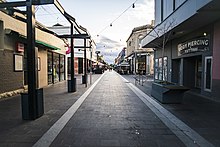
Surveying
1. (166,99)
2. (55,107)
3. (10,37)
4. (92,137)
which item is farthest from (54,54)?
(92,137)

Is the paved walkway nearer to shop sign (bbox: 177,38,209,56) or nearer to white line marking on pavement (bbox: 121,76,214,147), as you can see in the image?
white line marking on pavement (bbox: 121,76,214,147)

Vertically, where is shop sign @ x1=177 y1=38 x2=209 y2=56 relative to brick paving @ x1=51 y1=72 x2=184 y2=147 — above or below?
above

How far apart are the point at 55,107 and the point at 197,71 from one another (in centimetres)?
1046

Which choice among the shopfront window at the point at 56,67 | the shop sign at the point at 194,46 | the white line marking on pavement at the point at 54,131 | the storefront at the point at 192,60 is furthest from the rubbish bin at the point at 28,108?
the shopfront window at the point at 56,67

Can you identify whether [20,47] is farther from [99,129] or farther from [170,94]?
[170,94]

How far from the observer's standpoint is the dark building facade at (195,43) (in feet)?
26.8

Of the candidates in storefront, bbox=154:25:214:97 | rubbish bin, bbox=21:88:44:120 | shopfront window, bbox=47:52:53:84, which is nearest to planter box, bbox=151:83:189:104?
storefront, bbox=154:25:214:97

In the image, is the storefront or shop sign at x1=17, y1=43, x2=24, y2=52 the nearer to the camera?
the storefront

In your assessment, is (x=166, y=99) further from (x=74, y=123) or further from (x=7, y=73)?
(x=7, y=73)

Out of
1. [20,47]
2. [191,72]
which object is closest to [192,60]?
[191,72]

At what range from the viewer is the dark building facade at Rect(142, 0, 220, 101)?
26.8 ft

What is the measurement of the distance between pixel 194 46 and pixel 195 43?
22cm

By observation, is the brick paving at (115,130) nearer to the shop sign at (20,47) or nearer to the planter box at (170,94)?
the planter box at (170,94)

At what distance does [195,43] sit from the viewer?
11336 millimetres
